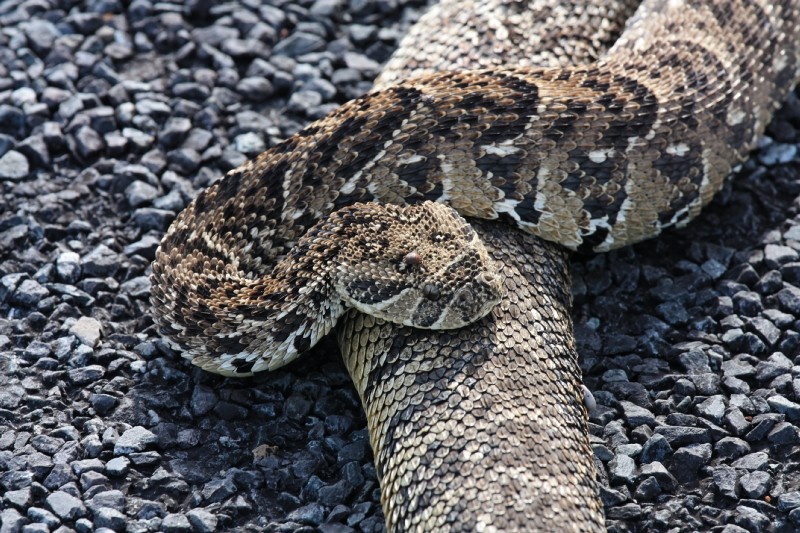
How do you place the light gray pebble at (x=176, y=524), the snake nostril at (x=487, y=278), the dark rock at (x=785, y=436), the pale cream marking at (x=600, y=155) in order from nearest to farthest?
1. the light gray pebble at (x=176, y=524)
2. the snake nostril at (x=487, y=278)
3. the dark rock at (x=785, y=436)
4. the pale cream marking at (x=600, y=155)

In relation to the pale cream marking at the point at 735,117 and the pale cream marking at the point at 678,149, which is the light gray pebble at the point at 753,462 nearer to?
the pale cream marking at the point at 678,149

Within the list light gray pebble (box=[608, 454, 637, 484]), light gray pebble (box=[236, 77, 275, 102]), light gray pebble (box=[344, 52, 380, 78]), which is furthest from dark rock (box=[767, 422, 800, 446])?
light gray pebble (box=[236, 77, 275, 102])

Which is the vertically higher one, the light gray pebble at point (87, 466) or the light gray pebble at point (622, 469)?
the light gray pebble at point (622, 469)

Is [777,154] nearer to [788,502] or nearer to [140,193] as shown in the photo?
[788,502]

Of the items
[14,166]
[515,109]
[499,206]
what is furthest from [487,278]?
[14,166]

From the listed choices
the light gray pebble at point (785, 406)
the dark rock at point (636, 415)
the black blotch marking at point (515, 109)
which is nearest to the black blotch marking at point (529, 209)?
the black blotch marking at point (515, 109)

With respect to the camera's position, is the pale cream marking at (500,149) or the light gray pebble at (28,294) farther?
the light gray pebble at (28,294)

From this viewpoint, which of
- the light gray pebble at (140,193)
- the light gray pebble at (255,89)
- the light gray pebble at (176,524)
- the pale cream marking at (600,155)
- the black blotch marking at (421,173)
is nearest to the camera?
the light gray pebble at (176,524)

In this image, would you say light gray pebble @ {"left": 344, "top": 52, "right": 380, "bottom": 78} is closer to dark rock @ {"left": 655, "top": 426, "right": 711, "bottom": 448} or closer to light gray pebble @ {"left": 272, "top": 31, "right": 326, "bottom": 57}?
light gray pebble @ {"left": 272, "top": 31, "right": 326, "bottom": 57}

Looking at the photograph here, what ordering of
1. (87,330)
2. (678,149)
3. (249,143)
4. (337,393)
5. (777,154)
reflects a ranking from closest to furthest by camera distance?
(337,393), (87,330), (678,149), (777,154), (249,143)
